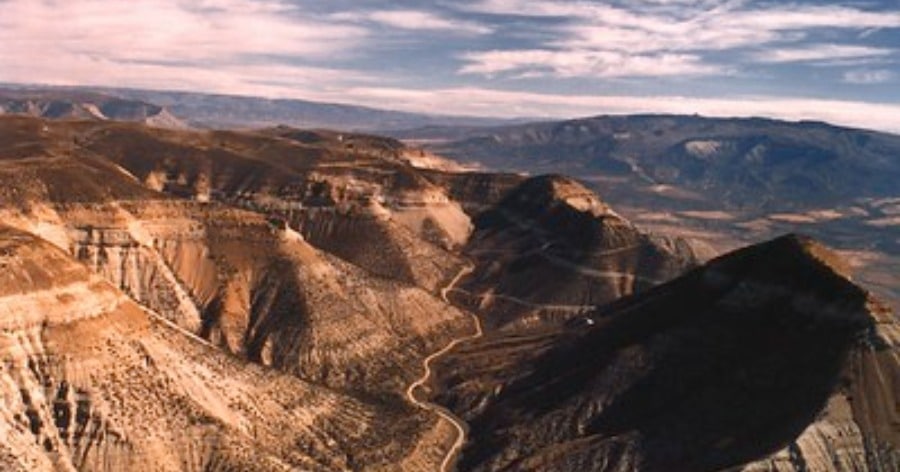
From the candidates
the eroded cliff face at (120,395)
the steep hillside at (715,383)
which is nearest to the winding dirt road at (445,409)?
the steep hillside at (715,383)

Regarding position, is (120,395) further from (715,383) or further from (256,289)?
(715,383)

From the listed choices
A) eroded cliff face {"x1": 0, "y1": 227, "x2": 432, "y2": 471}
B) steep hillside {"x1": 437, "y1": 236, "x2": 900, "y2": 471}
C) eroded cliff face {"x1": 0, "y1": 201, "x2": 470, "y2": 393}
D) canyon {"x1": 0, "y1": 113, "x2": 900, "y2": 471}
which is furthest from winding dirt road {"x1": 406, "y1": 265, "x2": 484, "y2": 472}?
eroded cliff face {"x1": 0, "y1": 227, "x2": 432, "y2": 471}

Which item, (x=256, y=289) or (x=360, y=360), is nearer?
(x=360, y=360)

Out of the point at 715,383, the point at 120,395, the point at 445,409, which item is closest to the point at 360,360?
the point at 445,409

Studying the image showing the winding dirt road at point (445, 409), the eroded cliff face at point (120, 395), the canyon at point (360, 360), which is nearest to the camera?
the eroded cliff face at point (120, 395)

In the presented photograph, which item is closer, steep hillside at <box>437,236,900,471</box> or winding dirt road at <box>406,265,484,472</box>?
steep hillside at <box>437,236,900,471</box>

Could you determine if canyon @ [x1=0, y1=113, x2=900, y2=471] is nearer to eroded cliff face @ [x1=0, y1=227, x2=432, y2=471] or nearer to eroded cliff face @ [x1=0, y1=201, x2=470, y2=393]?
eroded cliff face @ [x1=0, y1=227, x2=432, y2=471]

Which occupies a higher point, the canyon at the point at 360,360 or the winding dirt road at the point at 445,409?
the canyon at the point at 360,360

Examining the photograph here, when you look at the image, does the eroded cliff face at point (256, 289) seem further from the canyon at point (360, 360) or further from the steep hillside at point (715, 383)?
the steep hillside at point (715, 383)

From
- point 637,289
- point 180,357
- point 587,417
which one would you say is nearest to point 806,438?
point 587,417
